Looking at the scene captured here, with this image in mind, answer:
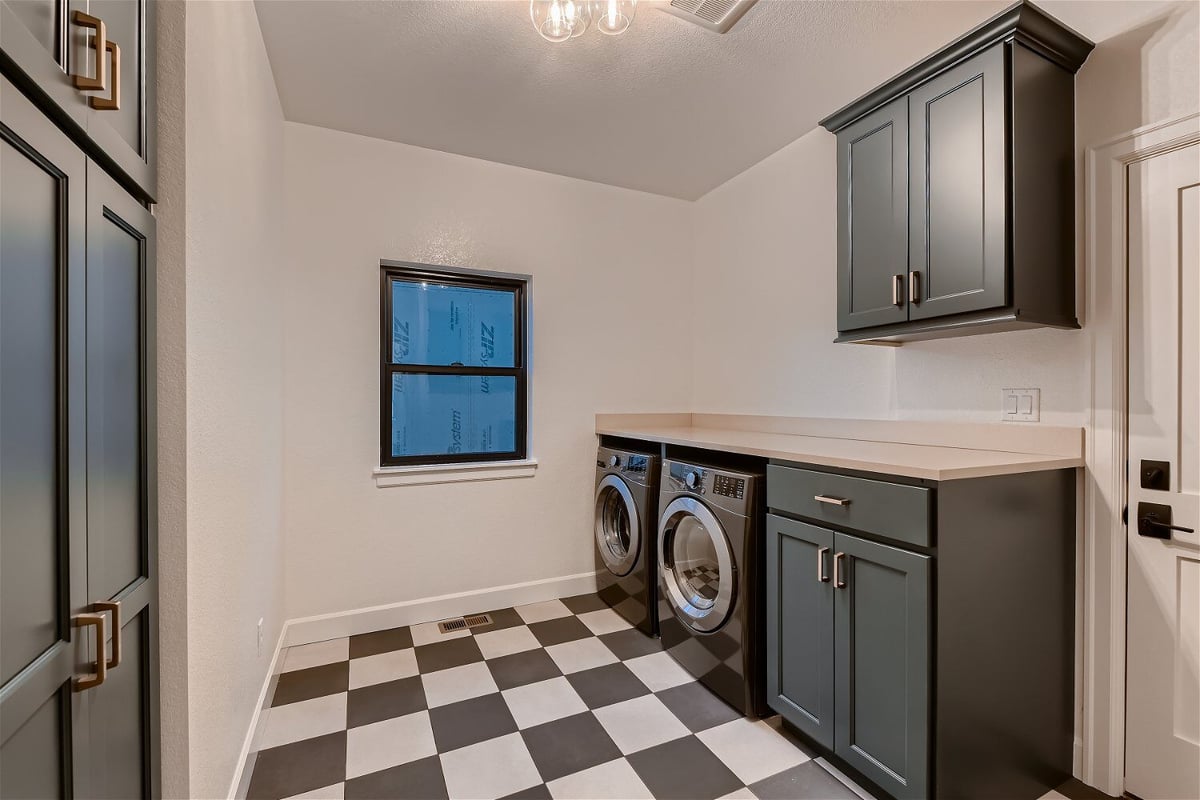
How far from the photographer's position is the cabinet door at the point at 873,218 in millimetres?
1836

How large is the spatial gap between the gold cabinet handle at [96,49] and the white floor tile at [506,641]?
236 cm

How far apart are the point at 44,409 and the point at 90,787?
628 mm

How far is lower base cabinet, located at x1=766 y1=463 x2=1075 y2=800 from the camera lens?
4.58 ft

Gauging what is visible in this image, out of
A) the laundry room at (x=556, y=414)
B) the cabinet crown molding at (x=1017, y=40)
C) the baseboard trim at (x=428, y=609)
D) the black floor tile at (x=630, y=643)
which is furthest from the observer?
the baseboard trim at (x=428, y=609)

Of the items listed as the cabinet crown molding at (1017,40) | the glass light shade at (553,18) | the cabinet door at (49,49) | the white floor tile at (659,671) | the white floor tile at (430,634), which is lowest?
the white floor tile at (430,634)

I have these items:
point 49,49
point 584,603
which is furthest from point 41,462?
point 584,603

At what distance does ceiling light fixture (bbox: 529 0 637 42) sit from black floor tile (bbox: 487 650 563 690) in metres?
2.42

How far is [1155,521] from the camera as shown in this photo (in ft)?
5.08

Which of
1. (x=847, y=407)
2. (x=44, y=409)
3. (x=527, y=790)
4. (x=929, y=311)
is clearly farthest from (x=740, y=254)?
(x=44, y=409)

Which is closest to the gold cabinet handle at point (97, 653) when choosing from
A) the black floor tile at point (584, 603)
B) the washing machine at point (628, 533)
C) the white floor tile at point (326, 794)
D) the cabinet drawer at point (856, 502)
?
the white floor tile at point (326, 794)

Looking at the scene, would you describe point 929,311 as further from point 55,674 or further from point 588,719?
point 55,674

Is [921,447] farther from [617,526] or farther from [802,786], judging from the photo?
[617,526]

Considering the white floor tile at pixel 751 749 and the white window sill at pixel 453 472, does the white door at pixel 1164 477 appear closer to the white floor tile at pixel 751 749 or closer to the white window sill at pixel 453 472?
the white floor tile at pixel 751 749

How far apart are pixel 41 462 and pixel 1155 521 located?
8.42ft
